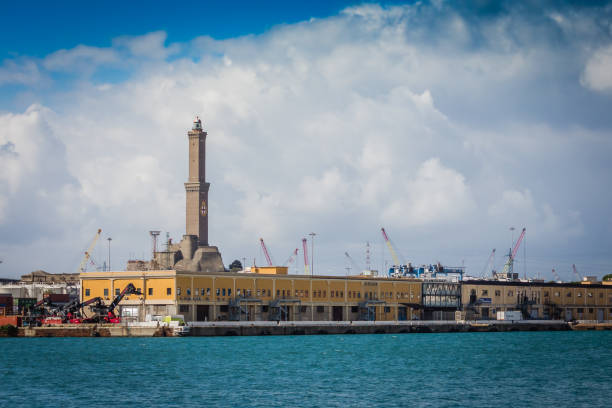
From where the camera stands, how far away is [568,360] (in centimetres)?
10381

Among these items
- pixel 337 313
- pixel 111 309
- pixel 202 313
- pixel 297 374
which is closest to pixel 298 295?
pixel 337 313

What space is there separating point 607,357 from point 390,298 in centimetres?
7309

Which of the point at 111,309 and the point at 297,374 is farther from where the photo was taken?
the point at 111,309

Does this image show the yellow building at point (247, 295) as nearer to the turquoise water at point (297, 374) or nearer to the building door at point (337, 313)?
the building door at point (337, 313)

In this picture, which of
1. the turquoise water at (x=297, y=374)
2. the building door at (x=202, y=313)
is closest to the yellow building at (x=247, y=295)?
the building door at (x=202, y=313)

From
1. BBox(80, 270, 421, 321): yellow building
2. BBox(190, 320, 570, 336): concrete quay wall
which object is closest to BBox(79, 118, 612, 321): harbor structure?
BBox(80, 270, 421, 321): yellow building

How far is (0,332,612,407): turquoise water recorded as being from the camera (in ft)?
227

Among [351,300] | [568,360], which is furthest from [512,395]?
[351,300]

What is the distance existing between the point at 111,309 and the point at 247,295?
2275 cm

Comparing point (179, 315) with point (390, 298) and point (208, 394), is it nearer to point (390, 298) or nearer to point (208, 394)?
point (390, 298)

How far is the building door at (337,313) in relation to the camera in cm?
16988

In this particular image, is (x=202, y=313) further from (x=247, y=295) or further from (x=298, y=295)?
(x=298, y=295)

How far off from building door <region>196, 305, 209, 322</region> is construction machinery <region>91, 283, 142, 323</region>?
982 centimetres

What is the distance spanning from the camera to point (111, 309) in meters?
150
